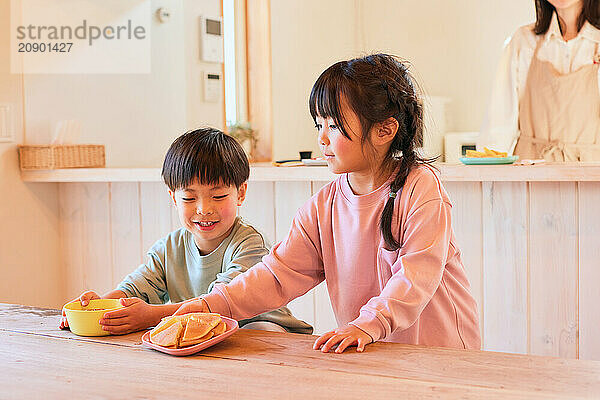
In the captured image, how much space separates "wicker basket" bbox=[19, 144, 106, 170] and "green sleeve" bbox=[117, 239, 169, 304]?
1.11 metres

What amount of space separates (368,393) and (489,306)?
142 cm

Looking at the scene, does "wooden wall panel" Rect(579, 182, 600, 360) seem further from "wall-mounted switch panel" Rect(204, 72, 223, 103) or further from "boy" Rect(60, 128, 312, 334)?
"wall-mounted switch panel" Rect(204, 72, 223, 103)

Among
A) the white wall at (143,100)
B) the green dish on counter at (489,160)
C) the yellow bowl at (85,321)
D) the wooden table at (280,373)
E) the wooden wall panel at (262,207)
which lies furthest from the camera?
the white wall at (143,100)

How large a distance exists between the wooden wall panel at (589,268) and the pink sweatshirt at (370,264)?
83 centimetres

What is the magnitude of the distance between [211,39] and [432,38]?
2.19m

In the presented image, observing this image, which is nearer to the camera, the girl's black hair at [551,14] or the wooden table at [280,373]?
the wooden table at [280,373]

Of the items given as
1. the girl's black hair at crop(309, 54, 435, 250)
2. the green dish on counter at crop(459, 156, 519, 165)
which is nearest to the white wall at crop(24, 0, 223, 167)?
the green dish on counter at crop(459, 156, 519, 165)

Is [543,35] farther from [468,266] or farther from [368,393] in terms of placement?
[368,393]

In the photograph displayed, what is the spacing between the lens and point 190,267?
1.68 meters

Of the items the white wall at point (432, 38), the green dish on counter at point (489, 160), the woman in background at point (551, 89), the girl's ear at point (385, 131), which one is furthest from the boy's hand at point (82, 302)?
the white wall at point (432, 38)

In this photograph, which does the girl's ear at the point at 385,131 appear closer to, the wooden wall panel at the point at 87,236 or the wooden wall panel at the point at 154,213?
the wooden wall panel at the point at 154,213

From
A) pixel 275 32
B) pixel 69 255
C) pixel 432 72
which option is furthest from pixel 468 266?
pixel 432 72

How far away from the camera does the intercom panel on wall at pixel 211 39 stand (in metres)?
3.35

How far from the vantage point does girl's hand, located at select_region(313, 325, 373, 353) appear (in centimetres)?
112
